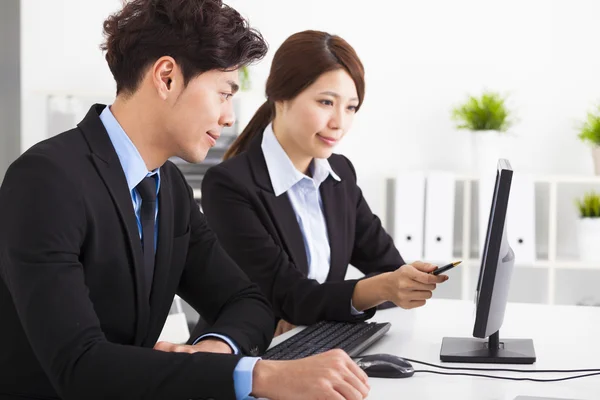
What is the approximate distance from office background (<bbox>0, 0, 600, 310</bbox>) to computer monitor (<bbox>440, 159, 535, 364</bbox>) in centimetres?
263

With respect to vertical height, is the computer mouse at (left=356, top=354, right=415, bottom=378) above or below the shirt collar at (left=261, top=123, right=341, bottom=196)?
below

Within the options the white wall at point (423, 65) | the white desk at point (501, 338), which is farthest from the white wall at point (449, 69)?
the white desk at point (501, 338)

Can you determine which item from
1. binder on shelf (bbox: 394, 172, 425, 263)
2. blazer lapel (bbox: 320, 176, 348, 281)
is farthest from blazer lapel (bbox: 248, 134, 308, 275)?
binder on shelf (bbox: 394, 172, 425, 263)

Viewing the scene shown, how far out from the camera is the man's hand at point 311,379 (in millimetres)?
1184

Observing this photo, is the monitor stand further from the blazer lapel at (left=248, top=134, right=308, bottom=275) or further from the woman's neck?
the woman's neck

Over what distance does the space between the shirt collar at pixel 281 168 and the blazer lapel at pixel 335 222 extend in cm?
3

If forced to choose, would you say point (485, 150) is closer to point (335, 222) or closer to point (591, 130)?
point (591, 130)

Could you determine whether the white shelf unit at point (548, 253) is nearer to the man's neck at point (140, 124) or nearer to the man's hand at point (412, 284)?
the man's hand at point (412, 284)

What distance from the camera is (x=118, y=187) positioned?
4.91ft

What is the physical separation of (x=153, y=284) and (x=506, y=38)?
11.0 ft

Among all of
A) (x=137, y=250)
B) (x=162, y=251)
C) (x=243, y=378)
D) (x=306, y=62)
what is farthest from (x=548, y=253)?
(x=243, y=378)

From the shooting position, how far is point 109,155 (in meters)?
1.51

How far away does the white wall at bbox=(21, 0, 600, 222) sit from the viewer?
4.49m

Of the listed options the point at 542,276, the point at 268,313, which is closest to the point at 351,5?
the point at 542,276
